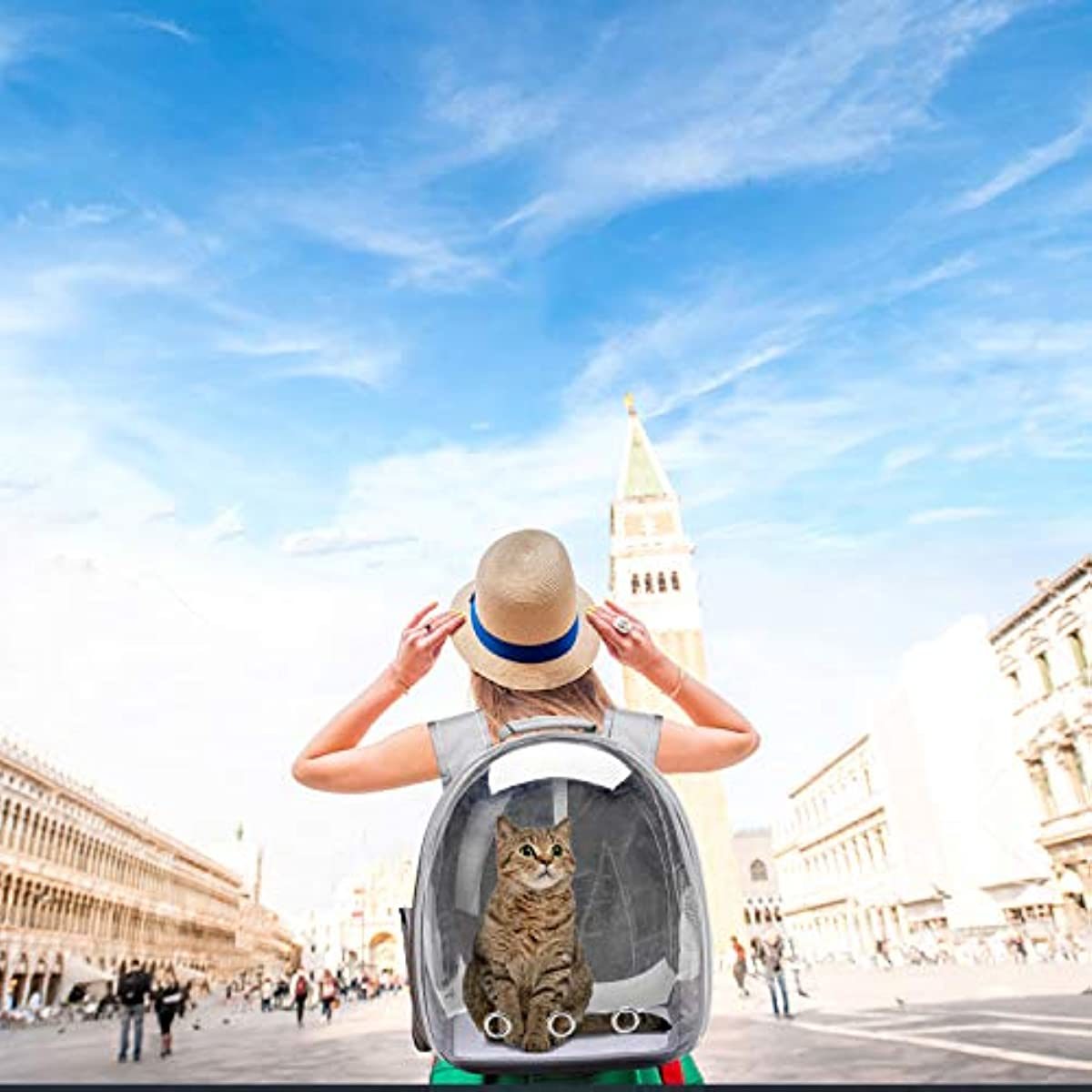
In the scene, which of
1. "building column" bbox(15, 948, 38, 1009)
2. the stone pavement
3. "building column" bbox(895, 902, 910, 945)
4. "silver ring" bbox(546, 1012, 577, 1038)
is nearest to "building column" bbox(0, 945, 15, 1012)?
"building column" bbox(15, 948, 38, 1009)

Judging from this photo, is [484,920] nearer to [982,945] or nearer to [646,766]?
[646,766]

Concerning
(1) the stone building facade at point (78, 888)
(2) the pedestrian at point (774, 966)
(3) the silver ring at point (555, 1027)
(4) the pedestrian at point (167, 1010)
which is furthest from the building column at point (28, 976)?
(3) the silver ring at point (555, 1027)

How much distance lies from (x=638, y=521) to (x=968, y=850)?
44110 mm

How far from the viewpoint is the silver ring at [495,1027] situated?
1321 mm

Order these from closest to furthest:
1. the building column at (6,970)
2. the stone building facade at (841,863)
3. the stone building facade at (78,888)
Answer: the building column at (6,970) → the stone building facade at (78,888) → the stone building facade at (841,863)

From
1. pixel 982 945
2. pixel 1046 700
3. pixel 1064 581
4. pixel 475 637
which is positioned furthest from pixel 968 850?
pixel 475 637

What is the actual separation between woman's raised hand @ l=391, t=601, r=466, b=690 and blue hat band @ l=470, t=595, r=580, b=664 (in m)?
0.15

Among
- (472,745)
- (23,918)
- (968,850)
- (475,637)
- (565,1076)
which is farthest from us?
(23,918)

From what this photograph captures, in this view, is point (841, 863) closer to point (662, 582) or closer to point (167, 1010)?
point (662, 582)

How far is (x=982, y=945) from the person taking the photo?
2739cm

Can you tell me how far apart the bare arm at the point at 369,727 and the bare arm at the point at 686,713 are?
354 millimetres

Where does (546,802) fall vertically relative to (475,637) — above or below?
below

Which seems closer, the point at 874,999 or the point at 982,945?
the point at 874,999

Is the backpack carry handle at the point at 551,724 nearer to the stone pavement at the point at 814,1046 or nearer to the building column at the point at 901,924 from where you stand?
the stone pavement at the point at 814,1046
